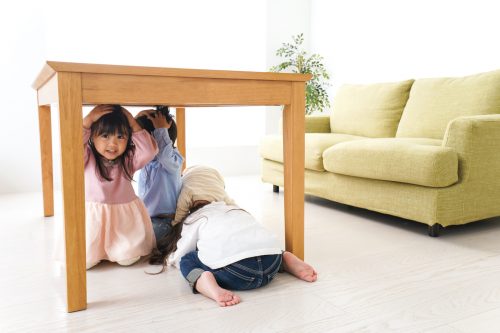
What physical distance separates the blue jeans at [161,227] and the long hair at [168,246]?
86 millimetres

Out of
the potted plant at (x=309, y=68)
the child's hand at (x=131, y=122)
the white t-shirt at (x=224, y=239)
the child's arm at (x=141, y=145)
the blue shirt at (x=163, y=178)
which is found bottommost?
the white t-shirt at (x=224, y=239)

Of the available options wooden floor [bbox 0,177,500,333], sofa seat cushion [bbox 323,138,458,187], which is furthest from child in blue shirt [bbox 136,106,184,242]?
sofa seat cushion [bbox 323,138,458,187]

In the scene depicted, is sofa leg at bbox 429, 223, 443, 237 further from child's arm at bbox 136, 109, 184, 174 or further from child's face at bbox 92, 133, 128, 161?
child's face at bbox 92, 133, 128, 161

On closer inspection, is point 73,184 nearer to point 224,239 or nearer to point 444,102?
point 224,239

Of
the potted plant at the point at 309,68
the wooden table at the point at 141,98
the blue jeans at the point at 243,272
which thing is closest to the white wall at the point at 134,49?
the potted plant at the point at 309,68

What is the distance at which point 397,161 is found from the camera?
200cm

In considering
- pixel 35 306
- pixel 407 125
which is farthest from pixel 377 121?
pixel 35 306

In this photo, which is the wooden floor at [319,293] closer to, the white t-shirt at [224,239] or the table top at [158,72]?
the white t-shirt at [224,239]

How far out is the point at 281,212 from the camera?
2.49 m

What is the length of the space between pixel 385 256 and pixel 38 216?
1.79 meters

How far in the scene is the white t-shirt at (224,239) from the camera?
51.9 inches

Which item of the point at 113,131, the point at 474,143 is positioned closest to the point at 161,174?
the point at 113,131

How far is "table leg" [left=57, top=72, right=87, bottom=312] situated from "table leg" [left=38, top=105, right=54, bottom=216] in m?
1.27

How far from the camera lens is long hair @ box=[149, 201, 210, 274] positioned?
161cm
